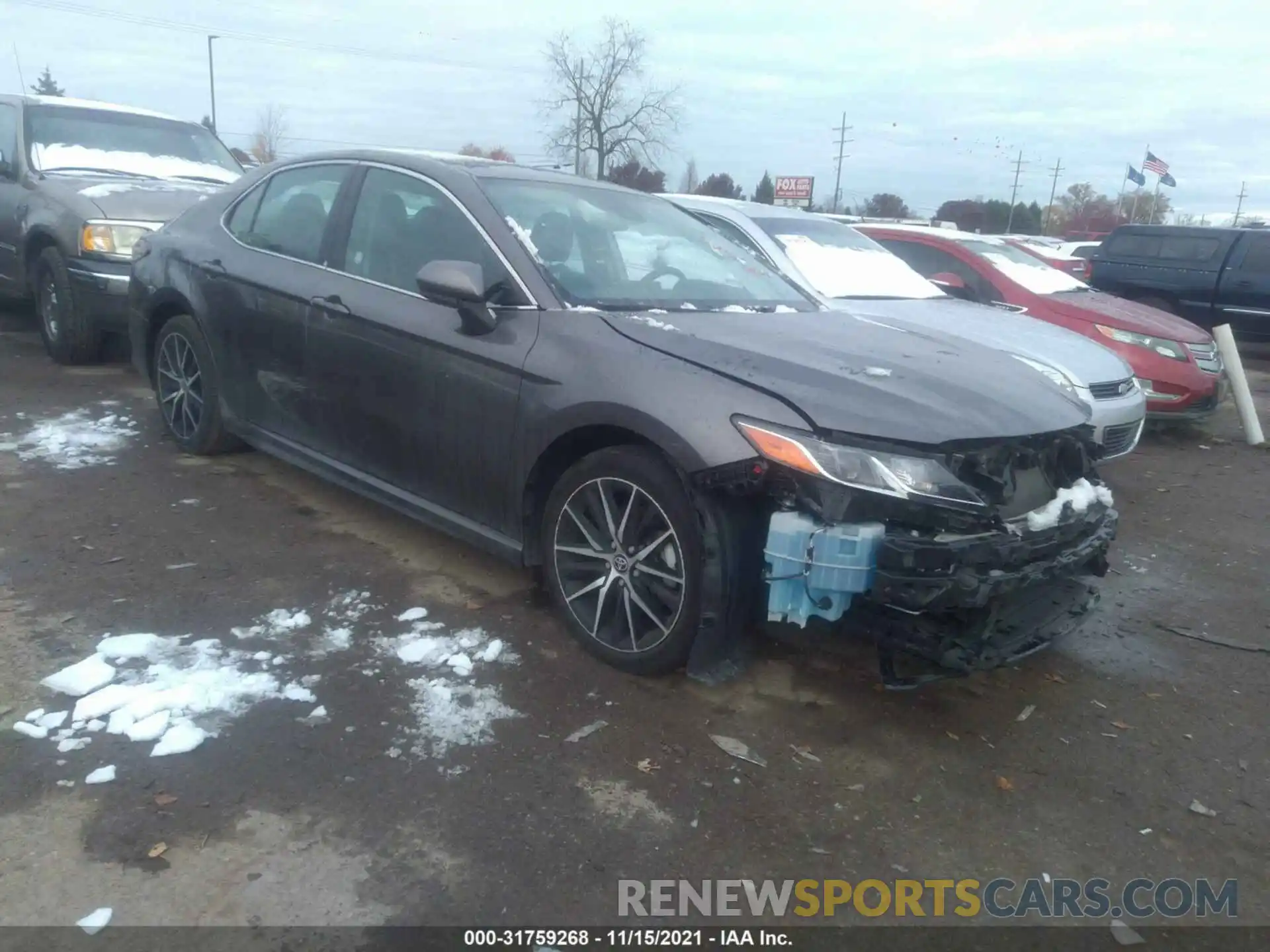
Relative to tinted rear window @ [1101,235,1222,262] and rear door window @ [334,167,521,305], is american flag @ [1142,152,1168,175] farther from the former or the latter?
rear door window @ [334,167,521,305]

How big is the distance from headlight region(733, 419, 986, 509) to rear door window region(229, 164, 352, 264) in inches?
97.3

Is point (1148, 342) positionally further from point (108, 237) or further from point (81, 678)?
point (108, 237)

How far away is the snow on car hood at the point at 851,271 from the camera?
634 centimetres

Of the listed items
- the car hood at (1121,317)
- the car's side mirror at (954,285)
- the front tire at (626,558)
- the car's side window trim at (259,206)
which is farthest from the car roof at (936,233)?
the front tire at (626,558)

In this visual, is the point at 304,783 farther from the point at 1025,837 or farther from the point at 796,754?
the point at 1025,837

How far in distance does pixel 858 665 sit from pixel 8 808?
8.83ft

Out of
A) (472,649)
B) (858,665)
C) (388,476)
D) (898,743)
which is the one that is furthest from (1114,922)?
(388,476)

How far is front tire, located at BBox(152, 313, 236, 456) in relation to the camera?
4988mm

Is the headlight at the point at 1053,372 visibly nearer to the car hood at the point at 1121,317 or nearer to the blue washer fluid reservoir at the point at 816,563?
the car hood at the point at 1121,317

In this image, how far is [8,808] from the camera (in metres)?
2.52

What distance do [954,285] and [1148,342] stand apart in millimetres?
1538

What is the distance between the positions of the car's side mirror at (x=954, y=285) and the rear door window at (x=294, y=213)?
499cm

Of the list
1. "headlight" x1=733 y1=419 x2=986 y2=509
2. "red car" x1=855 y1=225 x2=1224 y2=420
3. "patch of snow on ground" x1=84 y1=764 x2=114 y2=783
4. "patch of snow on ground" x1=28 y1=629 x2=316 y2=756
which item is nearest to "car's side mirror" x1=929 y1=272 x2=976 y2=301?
"red car" x1=855 y1=225 x2=1224 y2=420

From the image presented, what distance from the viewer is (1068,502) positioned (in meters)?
3.24
